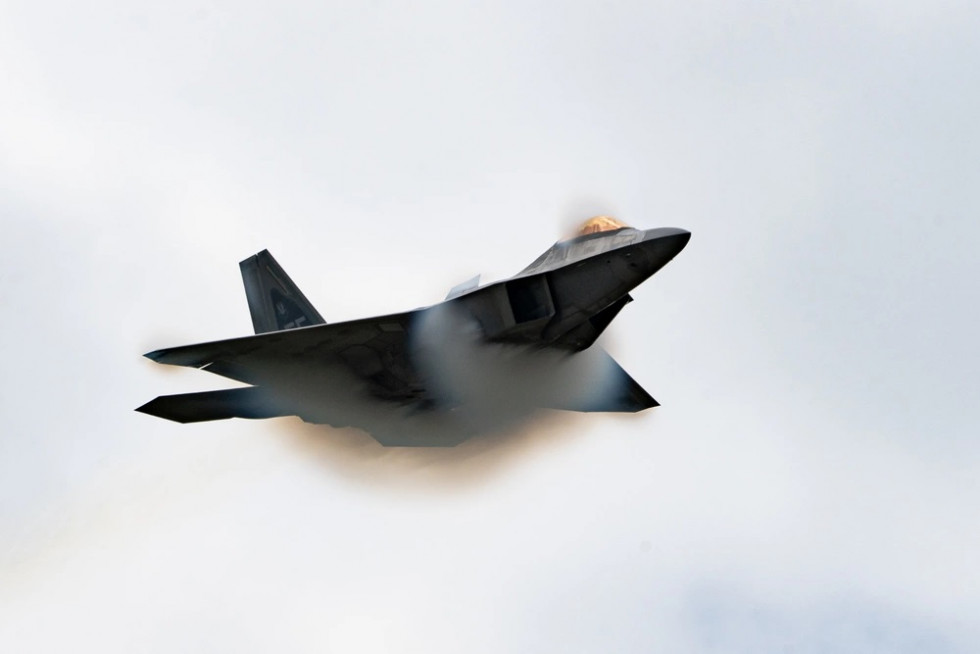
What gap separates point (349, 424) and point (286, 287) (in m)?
5.26

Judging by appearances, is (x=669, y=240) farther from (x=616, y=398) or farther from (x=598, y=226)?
(x=616, y=398)

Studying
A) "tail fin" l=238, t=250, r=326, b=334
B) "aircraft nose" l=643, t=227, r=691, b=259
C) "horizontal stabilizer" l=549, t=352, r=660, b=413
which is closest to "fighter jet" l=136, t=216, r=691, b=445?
"aircraft nose" l=643, t=227, r=691, b=259

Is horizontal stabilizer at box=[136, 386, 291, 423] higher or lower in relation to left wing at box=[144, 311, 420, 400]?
lower

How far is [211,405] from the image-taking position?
28156mm

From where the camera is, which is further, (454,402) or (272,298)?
(272,298)

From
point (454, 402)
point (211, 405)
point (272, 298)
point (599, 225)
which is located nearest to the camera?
point (599, 225)

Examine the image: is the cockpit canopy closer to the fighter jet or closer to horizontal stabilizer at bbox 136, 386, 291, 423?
the fighter jet

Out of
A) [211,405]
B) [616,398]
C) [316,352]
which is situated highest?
[316,352]

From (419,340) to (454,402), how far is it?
306cm

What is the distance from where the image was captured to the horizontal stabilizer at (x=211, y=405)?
27828 millimetres

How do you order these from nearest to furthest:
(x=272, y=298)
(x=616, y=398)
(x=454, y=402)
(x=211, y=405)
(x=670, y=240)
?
1. (x=670, y=240)
2. (x=211, y=405)
3. (x=454, y=402)
4. (x=616, y=398)
5. (x=272, y=298)

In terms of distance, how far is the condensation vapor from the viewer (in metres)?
26.7

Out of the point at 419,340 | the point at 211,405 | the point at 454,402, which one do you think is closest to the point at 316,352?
the point at 419,340

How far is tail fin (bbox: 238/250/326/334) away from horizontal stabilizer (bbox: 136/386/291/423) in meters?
4.12
